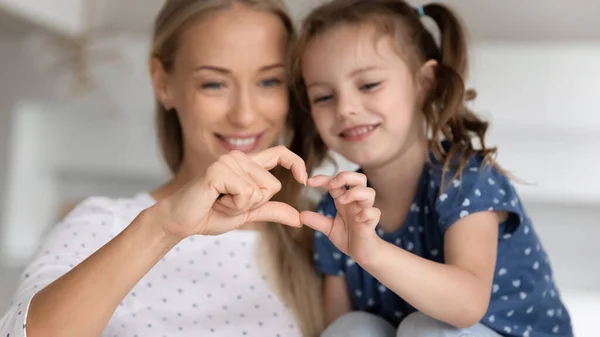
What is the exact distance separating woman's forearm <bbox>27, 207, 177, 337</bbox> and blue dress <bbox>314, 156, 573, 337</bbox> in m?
0.44

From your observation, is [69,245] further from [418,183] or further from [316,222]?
[418,183]

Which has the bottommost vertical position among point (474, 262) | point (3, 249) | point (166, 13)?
point (3, 249)

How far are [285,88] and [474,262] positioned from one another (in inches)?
18.0

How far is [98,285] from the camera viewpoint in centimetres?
82

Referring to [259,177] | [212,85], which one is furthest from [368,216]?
[212,85]

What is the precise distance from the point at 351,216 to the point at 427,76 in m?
0.40

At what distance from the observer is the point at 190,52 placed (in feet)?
3.90

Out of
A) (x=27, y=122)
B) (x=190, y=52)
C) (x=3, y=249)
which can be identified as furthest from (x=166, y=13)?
(x=3, y=249)

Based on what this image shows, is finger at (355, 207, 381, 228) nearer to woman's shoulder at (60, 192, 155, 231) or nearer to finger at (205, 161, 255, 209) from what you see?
finger at (205, 161, 255, 209)

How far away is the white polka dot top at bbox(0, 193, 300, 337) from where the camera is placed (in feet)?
3.51

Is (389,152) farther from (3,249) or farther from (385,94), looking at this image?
(3,249)

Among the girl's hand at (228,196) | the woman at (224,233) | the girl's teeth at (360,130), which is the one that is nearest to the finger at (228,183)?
the girl's hand at (228,196)

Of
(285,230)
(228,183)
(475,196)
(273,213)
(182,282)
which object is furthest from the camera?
(285,230)

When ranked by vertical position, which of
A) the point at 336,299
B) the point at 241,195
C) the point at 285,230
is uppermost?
the point at 241,195
